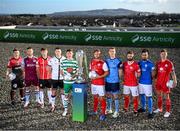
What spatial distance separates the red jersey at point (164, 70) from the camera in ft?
34.5

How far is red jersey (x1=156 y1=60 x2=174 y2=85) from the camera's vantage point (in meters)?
10.5

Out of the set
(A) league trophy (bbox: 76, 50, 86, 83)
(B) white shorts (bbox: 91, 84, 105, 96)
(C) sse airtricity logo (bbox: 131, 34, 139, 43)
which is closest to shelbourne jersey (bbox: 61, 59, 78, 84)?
(A) league trophy (bbox: 76, 50, 86, 83)

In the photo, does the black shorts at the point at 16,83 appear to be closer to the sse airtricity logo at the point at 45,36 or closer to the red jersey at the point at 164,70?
the red jersey at the point at 164,70

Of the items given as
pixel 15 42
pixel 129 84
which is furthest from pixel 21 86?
pixel 15 42

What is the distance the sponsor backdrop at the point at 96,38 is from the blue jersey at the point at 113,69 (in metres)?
17.3

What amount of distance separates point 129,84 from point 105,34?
59.1ft

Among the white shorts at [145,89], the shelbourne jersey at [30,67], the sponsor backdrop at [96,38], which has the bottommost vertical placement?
the sponsor backdrop at [96,38]

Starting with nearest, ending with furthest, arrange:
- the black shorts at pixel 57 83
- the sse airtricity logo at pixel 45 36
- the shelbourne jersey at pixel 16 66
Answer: the black shorts at pixel 57 83 → the shelbourne jersey at pixel 16 66 → the sse airtricity logo at pixel 45 36

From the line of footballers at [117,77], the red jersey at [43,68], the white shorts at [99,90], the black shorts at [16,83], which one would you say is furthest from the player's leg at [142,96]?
the black shorts at [16,83]

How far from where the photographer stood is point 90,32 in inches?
1138

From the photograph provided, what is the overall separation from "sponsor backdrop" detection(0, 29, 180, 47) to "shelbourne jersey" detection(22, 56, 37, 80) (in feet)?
55.6

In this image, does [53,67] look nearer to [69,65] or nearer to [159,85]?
[69,65]

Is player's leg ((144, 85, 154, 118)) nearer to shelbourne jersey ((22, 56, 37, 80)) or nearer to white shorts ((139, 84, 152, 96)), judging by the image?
white shorts ((139, 84, 152, 96))

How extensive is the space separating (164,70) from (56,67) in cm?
323
